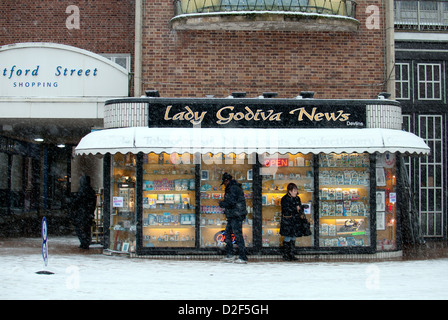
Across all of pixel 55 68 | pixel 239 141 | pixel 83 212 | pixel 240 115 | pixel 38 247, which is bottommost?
pixel 38 247

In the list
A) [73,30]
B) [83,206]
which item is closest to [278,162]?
[83,206]

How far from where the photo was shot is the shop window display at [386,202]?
14680mm

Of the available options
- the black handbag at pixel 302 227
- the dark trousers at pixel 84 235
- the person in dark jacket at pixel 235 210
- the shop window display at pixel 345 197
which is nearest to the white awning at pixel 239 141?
the person in dark jacket at pixel 235 210

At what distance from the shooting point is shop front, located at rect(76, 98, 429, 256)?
1391 cm

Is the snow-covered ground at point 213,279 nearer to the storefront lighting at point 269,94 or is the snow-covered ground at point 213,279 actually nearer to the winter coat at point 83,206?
the winter coat at point 83,206

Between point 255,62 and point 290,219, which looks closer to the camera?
point 290,219

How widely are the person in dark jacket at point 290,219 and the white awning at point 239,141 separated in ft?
3.56

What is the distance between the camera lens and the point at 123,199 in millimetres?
14445

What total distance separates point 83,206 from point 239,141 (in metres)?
5.01

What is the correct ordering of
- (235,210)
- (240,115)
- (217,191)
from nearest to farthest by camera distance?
(235,210) < (240,115) < (217,191)

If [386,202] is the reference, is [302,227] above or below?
below

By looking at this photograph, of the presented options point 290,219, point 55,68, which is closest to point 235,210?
point 290,219

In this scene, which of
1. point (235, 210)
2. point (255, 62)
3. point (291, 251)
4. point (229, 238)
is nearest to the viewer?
point (235, 210)

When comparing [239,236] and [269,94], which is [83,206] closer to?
[239,236]
